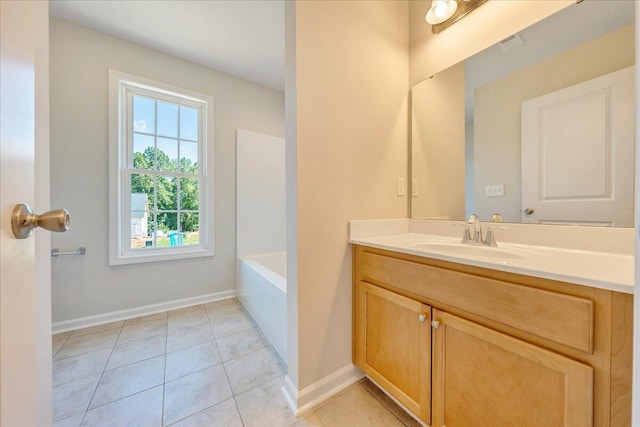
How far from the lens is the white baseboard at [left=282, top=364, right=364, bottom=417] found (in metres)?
1.18

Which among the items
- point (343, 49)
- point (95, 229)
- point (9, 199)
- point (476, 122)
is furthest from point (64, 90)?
point (476, 122)

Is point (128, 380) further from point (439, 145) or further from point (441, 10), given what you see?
point (441, 10)

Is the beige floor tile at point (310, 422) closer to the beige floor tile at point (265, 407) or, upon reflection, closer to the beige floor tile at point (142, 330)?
the beige floor tile at point (265, 407)

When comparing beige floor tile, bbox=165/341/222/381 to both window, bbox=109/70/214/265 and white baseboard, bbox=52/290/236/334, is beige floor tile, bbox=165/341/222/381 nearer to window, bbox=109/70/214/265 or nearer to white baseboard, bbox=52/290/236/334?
white baseboard, bbox=52/290/236/334

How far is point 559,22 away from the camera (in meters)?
1.05

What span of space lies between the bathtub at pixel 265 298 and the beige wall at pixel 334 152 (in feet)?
1.01

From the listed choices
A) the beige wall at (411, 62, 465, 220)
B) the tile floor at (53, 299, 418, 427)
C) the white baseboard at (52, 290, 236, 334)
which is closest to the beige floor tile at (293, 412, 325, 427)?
the tile floor at (53, 299, 418, 427)

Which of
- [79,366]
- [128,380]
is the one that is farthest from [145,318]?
[128,380]

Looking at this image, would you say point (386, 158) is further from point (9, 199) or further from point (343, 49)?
point (9, 199)

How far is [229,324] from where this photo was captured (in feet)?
6.75

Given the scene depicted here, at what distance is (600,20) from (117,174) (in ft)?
10.6

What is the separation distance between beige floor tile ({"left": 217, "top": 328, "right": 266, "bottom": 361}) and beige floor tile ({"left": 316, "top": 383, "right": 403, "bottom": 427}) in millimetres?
705

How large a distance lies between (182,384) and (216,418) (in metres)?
0.36

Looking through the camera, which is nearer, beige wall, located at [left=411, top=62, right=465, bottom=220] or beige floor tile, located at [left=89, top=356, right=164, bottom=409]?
beige floor tile, located at [left=89, top=356, right=164, bottom=409]
